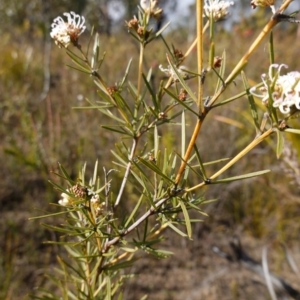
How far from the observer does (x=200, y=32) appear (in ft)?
0.95

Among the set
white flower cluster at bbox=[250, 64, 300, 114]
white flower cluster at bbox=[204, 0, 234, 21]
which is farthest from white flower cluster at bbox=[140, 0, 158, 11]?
white flower cluster at bbox=[250, 64, 300, 114]

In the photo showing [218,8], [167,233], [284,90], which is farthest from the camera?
[167,233]

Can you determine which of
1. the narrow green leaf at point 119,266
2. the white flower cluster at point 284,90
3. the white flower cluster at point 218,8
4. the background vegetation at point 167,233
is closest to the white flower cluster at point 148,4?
the white flower cluster at point 218,8

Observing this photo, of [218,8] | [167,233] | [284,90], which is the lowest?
[167,233]

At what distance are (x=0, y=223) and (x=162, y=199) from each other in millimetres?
1280

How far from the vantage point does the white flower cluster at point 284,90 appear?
0.88 feet

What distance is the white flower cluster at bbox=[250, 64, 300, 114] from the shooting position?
0.27m

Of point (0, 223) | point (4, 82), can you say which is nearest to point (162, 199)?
point (0, 223)

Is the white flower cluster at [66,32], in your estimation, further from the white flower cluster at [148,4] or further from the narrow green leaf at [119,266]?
the narrow green leaf at [119,266]

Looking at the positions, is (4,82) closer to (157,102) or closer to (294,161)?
(294,161)

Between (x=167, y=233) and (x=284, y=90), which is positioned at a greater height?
(x=284, y=90)

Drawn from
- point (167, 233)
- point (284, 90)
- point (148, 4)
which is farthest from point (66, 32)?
point (167, 233)

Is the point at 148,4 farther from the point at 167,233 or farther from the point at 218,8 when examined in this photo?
the point at 167,233

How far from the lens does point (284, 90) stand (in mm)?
276
